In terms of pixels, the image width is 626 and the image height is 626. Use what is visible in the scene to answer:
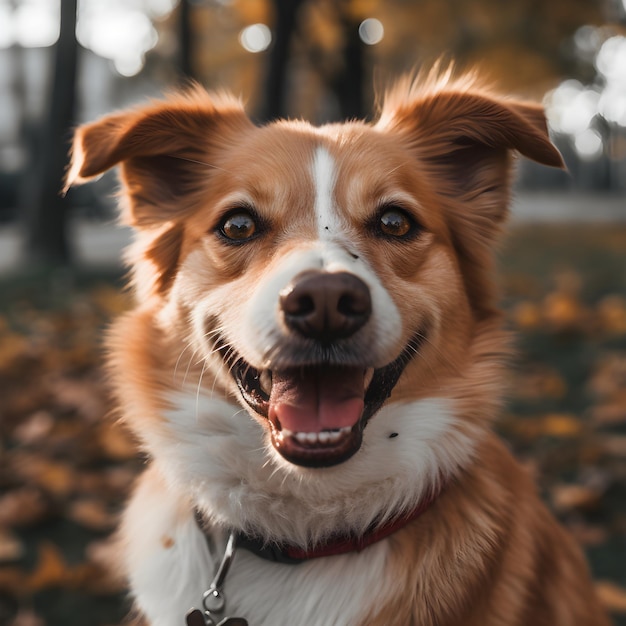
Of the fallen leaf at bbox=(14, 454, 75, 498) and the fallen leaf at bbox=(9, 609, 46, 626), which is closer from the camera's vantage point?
the fallen leaf at bbox=(9, 609, 46, 626)

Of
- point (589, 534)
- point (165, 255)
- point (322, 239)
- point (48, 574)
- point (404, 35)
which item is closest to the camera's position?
point (322, 239)

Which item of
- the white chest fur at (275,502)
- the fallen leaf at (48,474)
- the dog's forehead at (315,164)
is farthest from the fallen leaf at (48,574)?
the dog's forehead at (315,164)

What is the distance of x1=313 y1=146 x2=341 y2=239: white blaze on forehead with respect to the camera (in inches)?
100

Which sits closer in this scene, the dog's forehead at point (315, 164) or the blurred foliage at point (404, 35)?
the dog's forehead at point (315, 164)

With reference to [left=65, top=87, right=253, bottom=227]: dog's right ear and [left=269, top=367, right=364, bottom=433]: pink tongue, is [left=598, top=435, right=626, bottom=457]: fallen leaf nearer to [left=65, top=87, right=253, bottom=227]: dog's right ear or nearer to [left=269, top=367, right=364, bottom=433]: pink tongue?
[left=269, top=367, right=364, bottom=433]: pink tongue

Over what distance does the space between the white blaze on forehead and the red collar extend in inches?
38.6

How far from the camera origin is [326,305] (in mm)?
2076

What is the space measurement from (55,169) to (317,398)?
26.8 feet

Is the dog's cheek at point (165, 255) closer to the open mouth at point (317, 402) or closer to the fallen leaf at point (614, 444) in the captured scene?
the open mouth at point (317, 402)

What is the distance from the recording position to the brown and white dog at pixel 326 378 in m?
2.25

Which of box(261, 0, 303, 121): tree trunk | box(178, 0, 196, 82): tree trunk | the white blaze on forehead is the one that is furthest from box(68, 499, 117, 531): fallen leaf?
box(178, 0, 196, 82): tree trunk

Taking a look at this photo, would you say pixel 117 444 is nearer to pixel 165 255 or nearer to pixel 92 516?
pixel 92 516

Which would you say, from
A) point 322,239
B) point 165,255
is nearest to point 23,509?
point 165,255

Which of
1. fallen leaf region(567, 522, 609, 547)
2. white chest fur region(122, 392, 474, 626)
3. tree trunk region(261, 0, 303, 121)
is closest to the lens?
white chest fur region(122, 392, 474, 626)
